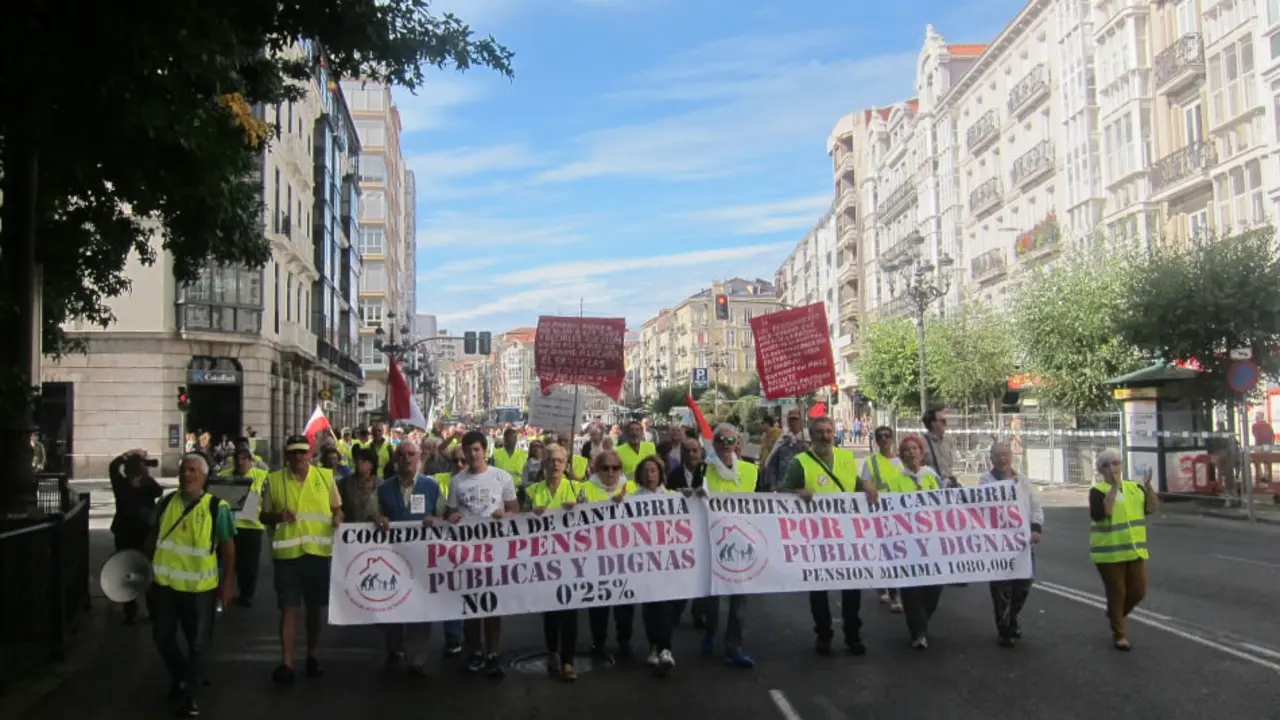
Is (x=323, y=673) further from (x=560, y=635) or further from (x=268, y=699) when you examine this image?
(x=560, y=635)

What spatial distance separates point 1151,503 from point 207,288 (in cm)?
3224

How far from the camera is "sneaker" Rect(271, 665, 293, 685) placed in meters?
7.69

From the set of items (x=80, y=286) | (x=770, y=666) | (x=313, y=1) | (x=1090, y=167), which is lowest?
(x=770, y=666)

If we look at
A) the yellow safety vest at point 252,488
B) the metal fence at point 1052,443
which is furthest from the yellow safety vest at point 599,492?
the metal fence at point 1052,443

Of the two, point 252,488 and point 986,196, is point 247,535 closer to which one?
point 252,488

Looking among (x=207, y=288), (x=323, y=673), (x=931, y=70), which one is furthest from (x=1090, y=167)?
(x=323, y=673)

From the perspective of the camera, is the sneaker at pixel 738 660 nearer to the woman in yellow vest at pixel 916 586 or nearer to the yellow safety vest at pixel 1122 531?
the woman in yellow vest at pixel 916 586

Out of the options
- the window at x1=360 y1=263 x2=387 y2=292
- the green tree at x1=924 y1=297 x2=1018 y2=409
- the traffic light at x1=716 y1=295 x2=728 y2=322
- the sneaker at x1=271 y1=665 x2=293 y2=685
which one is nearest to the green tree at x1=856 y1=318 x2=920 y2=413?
the green tree at x1=924 y1=297 x2=1018 y2=409

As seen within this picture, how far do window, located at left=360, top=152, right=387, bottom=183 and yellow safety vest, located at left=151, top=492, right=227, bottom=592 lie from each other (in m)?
76.9

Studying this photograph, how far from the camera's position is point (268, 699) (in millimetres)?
7309

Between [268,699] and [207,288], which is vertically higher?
[207,288]

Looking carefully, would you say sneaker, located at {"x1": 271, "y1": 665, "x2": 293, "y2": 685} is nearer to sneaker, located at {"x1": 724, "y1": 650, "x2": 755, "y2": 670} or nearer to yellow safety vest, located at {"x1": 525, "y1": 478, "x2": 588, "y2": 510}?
yellow safety vest, located at {"x1": 525, "y1": 478, "x2": 588, "y2": 510}

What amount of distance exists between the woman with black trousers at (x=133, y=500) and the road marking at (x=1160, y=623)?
8688 mm

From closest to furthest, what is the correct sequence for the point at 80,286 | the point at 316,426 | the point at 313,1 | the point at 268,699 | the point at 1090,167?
the point at 268,699, the point at 313,1, the point at 80,286, the point at 316,426, the point at 1090,167
